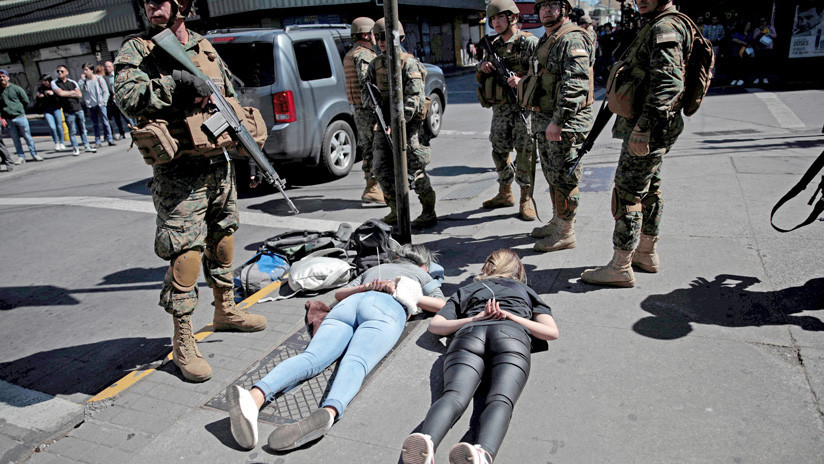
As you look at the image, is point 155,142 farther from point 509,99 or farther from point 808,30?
point 808,30

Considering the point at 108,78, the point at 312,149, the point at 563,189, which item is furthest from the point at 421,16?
the point at 563,189

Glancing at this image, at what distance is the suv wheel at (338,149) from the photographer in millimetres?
7980

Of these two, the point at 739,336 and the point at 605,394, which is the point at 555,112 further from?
the point at 605,394

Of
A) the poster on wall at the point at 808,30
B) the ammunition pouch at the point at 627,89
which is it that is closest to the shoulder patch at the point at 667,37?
the ammunition pouch at the point at 627,89

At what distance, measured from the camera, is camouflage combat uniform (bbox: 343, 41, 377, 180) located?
6270 mm

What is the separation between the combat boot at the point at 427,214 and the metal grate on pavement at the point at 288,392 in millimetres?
2461

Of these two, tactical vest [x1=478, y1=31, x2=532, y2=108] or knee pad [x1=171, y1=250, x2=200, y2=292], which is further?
tactical vest [x1=478, y1=31, x2=532, y2=108]

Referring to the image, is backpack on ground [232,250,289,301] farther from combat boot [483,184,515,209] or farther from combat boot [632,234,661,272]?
combat boot [632,234,661,272]

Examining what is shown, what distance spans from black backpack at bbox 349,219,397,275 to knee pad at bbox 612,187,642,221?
183 cm

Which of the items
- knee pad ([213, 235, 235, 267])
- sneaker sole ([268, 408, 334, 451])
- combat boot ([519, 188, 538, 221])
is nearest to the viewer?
sneaker sole ([268, 408, 334, 451])

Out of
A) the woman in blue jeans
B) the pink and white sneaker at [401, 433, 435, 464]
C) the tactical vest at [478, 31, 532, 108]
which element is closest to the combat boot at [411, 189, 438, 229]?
the tactical vest at [478, 31, 532, 108]

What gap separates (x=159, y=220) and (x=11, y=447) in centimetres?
141

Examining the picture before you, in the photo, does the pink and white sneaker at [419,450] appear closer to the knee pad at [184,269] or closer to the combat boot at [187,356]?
the combat boot at [187,356]

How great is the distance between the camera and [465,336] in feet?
9.45
